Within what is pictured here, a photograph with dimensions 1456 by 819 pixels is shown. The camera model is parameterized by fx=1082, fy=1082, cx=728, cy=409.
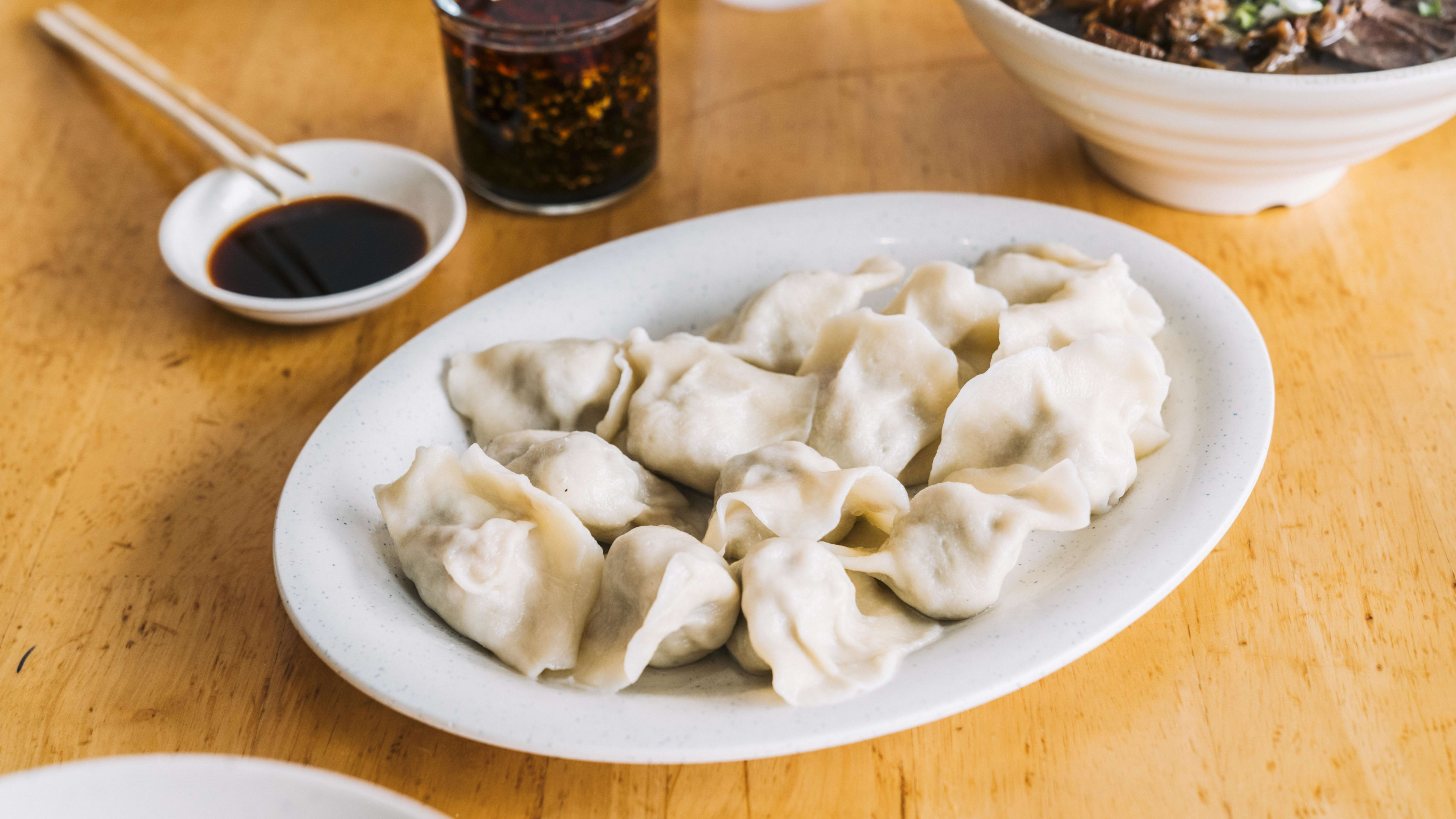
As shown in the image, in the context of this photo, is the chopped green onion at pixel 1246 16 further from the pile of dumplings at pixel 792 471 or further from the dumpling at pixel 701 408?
the dumpling at pixel 701 408

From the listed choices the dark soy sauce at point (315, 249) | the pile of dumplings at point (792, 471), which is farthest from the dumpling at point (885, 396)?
the dark soy sauce at point (315, 249)

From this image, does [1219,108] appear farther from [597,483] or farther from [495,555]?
[495,555]

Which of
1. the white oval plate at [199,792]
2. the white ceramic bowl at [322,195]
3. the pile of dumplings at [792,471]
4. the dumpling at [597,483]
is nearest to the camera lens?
the white oval plate at [199,792]

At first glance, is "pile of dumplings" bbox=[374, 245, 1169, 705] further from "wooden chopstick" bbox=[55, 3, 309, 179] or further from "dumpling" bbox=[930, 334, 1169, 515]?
"wooden chopstick" bbox=[55, 3, 309, 179]

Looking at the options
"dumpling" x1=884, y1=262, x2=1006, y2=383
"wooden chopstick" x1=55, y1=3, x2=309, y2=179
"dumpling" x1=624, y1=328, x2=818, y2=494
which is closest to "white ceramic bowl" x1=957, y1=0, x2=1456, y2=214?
"dumpling" x1=884, y1=262, x2=1006, y2=383

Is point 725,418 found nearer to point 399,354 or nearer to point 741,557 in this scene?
point 741,557

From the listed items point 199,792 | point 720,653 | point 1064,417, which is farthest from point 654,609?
point 1064,417

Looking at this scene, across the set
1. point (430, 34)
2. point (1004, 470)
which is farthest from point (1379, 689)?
point (430, 34)
